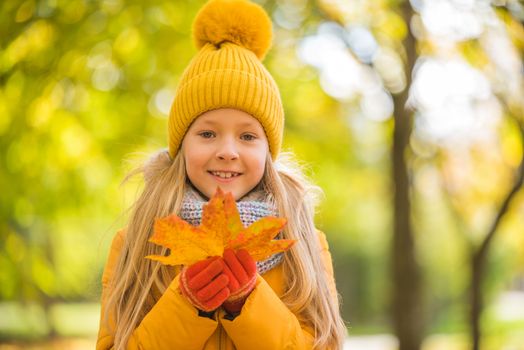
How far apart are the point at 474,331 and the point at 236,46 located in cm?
479

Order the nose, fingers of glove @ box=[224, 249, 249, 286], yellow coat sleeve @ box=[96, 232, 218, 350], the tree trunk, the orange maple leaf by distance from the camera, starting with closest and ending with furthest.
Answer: the orange maple leaf → fingers of glove @ box=[224, 249, 249, 286] → yellow coat sleeve @ box=[96, 232, 218, 350] → the nose → the tree trunk

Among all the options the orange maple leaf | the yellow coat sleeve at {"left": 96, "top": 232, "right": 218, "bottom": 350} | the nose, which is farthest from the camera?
the nose

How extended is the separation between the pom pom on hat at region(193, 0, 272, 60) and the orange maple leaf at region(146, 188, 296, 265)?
2.94ft

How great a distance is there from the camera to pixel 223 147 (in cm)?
205

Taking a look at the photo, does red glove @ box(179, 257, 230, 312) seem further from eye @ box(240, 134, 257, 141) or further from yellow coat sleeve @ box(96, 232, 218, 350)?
eye @ box(240, 134, 257, 141)

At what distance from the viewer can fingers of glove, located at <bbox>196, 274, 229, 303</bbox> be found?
5.47 ft

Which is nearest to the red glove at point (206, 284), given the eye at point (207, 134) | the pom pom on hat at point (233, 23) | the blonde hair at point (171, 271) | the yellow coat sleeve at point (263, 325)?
the yellow coat sleeve at point (263, 325)

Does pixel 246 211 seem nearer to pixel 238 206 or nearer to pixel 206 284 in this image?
pixel 238 206

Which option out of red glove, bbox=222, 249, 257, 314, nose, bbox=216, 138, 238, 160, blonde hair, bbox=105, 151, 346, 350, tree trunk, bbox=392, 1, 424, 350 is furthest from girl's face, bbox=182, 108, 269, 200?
tree trunk, bbox=392, 1, 424, 350

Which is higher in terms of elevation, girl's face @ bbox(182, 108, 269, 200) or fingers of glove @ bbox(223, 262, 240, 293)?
girl's face @ bbox(182, 108, 269, 200)

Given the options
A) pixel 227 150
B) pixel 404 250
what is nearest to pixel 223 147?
pixel 227 150

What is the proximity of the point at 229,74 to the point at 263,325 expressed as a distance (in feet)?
2.62

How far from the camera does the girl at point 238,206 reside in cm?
185

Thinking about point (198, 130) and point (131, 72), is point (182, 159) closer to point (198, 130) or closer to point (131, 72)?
point (198, 130)
